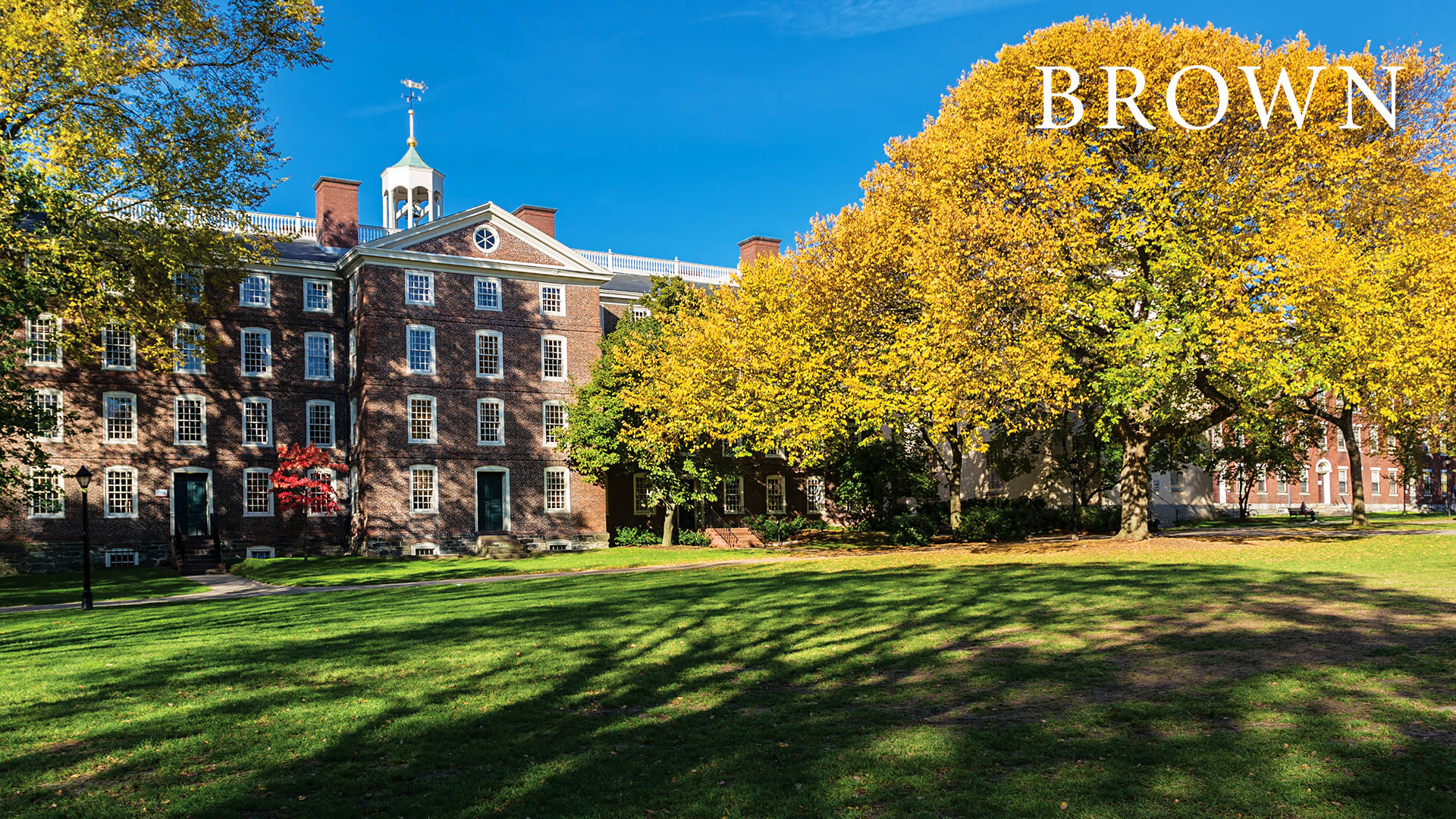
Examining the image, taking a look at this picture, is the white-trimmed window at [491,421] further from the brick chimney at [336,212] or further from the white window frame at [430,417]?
the brick chimney at [336,212]

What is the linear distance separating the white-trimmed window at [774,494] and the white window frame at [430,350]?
15549 mm

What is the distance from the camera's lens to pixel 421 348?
39125mm

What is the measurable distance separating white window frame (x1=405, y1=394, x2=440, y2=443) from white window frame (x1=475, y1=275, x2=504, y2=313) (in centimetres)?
422

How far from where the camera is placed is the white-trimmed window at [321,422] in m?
39.3

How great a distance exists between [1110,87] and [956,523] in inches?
662

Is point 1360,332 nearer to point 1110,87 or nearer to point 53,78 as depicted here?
point 1110,87

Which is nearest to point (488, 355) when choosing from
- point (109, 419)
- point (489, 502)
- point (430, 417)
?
point (430, 417)

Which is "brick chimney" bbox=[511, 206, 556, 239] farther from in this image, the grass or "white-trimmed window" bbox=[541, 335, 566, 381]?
the grass

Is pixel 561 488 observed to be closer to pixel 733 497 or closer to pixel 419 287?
pixel 733 497

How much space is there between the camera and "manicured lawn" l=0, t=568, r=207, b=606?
23281 mm

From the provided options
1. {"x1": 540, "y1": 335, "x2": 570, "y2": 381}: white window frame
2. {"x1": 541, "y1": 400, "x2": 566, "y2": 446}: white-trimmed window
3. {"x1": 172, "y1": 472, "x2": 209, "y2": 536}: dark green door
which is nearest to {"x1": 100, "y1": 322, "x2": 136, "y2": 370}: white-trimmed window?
{"x1": 172, "y1": 472, "x2": 209, "y2": 536}: dark green door

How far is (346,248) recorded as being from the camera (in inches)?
1635

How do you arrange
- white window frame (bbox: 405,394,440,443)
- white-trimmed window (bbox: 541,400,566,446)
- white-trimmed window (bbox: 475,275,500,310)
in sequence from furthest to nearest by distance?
white-trimmed window (bbox: 541,400,566,446) → white-trimmed window (bbox: 475,275,500,310) → white window frame (bbox: 405,394,440,443)

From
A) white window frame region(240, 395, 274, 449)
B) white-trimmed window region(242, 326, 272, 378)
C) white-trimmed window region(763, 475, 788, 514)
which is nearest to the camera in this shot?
white window frame region(240, 395, 274, 449)
